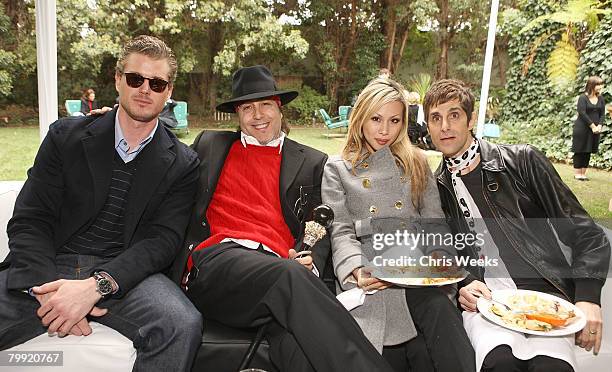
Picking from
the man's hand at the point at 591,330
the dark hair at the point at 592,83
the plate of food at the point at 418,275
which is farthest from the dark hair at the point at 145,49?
the dark hair at the point at 592,83

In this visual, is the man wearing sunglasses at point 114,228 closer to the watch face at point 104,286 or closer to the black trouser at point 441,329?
the watch face at point 104,286

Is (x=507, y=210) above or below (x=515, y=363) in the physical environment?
above

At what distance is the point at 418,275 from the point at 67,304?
1389 millimetres

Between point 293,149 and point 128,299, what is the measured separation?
104 centimetres

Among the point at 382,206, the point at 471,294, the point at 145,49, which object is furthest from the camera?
the point at 382,206

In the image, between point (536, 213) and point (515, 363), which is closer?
point (515, 363)

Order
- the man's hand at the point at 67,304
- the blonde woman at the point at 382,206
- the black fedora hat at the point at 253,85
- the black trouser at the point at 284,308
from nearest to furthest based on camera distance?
the black trouser at the point at 284,308
the man's hand at the point at 67,304
the blonde woman at the point at 382,206
the black fedora hat at the point at 253,85

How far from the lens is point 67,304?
1.88 meters

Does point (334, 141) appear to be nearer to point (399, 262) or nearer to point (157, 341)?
point (399, 262)

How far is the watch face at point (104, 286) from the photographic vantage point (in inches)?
76.6

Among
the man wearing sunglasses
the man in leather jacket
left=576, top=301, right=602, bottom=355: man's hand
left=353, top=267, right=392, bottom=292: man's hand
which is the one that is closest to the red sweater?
the man wearing sunglasses

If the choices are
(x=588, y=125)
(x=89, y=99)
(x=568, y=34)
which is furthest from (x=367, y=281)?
(x=568, y=34)

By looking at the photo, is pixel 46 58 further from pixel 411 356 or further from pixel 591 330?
pixel 591 330

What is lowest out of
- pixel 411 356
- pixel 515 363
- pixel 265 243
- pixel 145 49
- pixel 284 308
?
pixel 411 356
